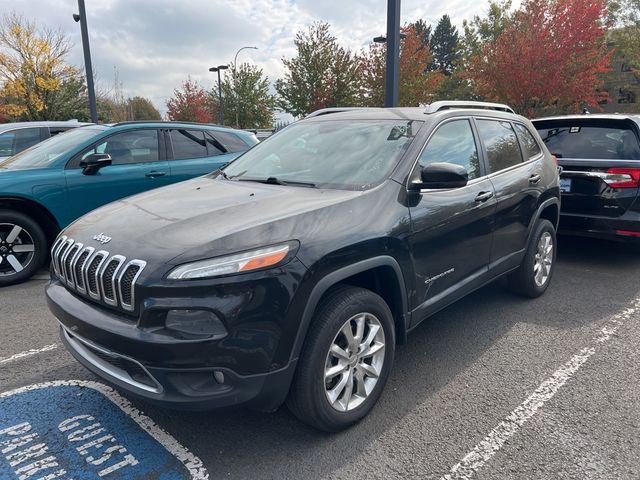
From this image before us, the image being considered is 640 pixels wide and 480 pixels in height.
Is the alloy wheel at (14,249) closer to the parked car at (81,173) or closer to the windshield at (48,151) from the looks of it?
the parked car at (81,173)

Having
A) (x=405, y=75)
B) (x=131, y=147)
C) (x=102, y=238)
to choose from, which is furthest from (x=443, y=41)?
(x=102, y=238)

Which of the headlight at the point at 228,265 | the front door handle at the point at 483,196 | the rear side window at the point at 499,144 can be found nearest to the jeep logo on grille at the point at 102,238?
the headlight at the point at 228,265

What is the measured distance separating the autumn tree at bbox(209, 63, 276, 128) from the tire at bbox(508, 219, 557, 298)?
29.7 meters

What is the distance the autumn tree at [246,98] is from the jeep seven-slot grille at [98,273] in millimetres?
31200

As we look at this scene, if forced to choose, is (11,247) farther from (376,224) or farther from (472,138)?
(472,138)

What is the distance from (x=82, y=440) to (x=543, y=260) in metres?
4.10

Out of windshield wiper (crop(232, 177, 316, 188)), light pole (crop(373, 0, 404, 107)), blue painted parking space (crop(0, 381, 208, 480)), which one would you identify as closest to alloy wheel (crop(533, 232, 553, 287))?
windshield wiper (crop(232, 177, 316, 188))

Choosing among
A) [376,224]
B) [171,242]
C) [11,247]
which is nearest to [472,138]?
[376,224]

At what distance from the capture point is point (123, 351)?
2.08 meters

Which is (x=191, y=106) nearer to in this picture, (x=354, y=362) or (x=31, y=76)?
(x=31, y=76)

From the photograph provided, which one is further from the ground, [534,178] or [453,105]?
[453,105]

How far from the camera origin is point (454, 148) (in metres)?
3.40

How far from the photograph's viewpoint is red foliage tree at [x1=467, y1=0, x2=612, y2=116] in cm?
1691

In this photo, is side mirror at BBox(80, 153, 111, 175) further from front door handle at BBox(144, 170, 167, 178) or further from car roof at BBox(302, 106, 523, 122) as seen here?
car roof at BBox(302, 106, 523, 122)
